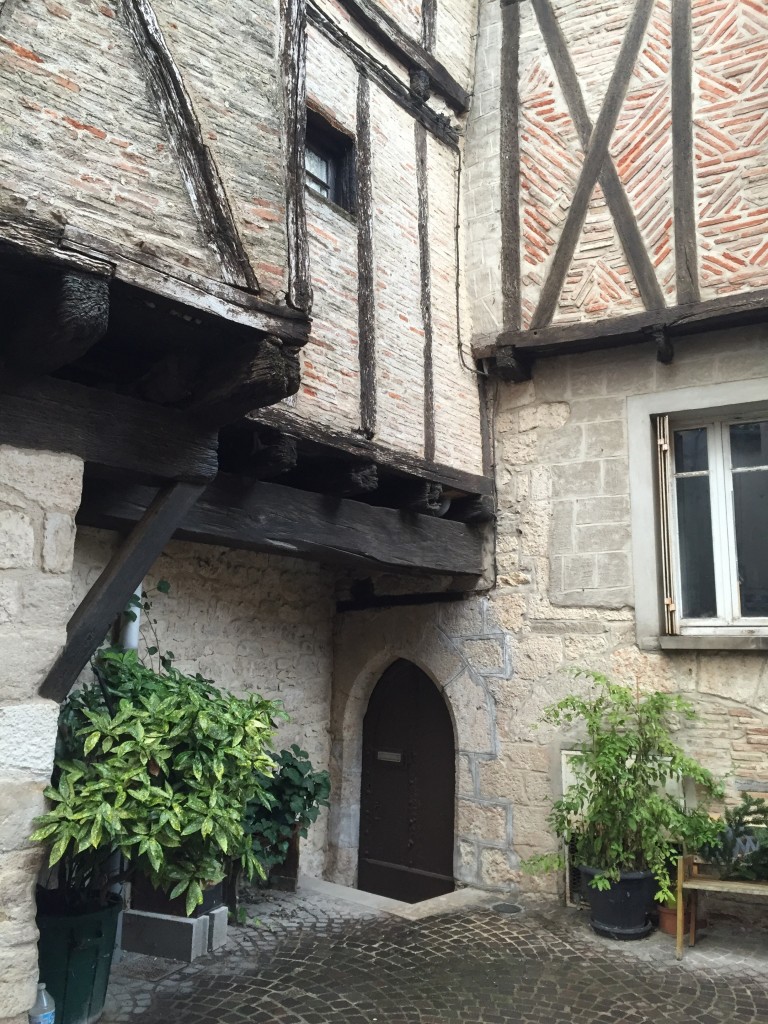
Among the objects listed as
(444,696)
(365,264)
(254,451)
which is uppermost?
(365,264)

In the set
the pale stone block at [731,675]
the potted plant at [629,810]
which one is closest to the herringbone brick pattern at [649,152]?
the pale stone block at [731,675]

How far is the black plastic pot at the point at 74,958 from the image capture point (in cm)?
333

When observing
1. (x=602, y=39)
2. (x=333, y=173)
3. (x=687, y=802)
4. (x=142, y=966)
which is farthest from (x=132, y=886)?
(x=602, y=39)

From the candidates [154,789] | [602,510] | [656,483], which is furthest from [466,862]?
[154,789]

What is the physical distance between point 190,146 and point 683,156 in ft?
11.5

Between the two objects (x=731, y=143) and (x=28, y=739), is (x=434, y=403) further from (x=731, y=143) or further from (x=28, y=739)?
(x=28, y=739)

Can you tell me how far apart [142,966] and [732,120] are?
18.8 feet

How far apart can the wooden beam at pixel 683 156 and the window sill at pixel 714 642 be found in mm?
2023

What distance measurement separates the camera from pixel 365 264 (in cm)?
510

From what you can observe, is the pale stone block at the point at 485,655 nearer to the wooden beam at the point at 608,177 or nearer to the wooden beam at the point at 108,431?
the wooden beam at the point at 608,177

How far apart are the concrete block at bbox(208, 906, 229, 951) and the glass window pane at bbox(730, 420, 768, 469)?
12.7 ft

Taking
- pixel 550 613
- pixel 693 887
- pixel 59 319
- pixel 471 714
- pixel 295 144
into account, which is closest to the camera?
pixel 59 319

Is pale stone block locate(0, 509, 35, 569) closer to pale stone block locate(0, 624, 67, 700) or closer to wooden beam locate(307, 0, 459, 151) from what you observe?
pale stone block locate(0, 624, 67, 700)

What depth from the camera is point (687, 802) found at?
502 centimetres
